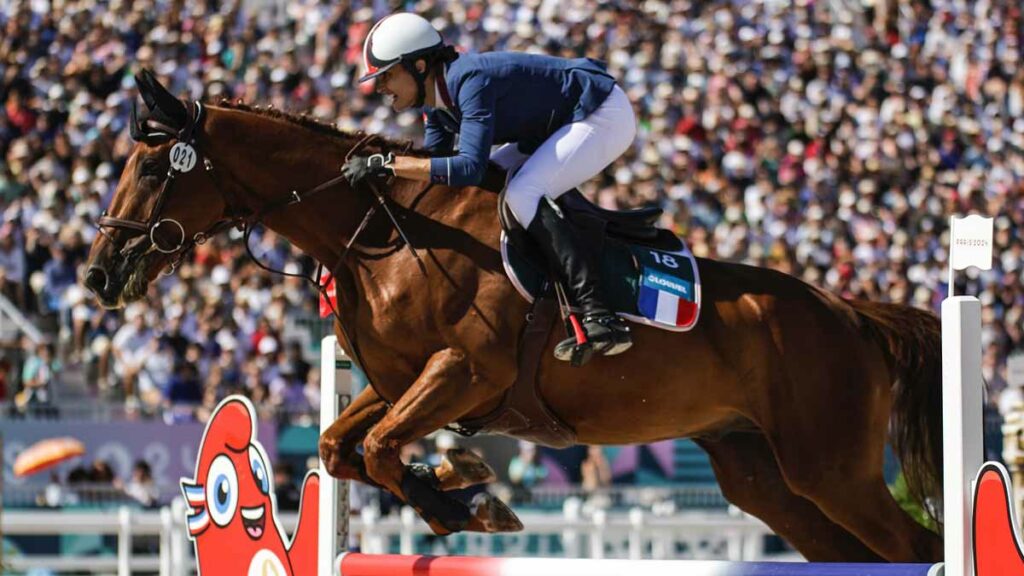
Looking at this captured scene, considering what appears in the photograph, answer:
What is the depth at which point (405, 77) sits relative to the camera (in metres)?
5.80

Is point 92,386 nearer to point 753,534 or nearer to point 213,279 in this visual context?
point 213,279

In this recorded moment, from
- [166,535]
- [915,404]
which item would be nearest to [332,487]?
[915,404]

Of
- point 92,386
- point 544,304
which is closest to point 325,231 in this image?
point 544,304

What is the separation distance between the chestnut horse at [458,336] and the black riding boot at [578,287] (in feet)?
0.68

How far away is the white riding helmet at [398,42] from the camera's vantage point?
18.8ft

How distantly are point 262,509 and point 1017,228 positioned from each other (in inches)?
490

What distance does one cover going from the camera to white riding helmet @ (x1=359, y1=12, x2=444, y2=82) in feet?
18.8

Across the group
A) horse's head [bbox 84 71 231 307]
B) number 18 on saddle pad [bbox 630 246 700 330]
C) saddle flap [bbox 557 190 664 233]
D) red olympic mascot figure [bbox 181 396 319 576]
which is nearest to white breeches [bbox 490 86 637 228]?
saddle flap [bbox 557 190 664 233]

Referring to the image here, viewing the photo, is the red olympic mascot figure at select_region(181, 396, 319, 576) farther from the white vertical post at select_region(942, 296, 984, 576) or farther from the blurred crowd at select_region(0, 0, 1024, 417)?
the blurred crowd at select_region(0, 0, 1024, 417)

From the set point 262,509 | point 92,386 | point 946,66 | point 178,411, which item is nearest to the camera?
point 262,509

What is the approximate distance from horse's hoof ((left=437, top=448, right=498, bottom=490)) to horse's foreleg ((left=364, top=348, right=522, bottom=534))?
158 millimetres

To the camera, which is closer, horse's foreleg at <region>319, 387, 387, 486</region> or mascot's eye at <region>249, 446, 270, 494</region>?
horse's foreleg at <region>319, 387, 387, 486</region>

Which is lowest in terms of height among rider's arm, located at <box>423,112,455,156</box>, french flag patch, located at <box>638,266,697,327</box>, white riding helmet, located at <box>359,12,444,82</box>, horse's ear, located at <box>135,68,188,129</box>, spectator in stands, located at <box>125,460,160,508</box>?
spectator in stands, located at <box>125,460,160,508</box>

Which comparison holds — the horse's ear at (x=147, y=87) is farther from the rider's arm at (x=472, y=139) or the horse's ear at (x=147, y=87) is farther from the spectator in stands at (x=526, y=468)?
the spectator in stands at (x=526, y=468)
